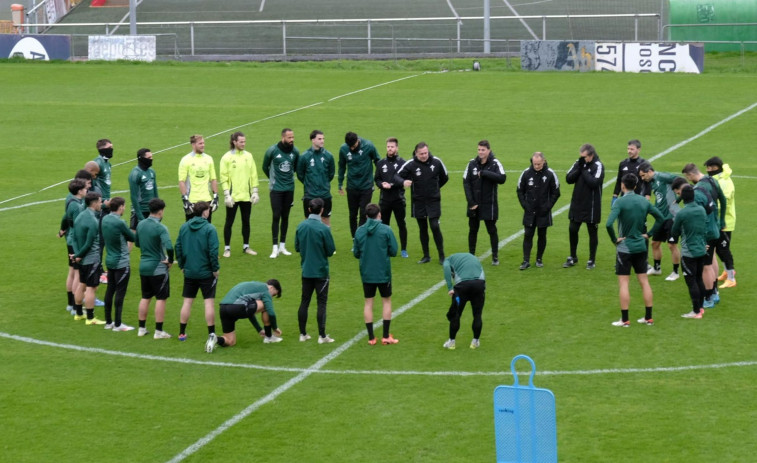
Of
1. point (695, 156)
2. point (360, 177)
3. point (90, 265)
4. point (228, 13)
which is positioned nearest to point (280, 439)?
point (90, 265)

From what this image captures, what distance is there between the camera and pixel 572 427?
12.3 metres

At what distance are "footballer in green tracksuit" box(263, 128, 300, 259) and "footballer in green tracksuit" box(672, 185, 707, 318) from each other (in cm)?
766

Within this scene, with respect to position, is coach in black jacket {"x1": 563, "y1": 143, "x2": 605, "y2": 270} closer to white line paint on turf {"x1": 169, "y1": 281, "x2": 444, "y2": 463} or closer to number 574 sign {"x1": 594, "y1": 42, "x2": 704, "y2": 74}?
white line paint on turf {"x1": 169, "y1": 281, "x2": 444, "y2": 463}

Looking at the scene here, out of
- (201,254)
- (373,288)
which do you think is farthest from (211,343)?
(373,288)

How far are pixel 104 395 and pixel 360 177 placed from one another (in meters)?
8.38

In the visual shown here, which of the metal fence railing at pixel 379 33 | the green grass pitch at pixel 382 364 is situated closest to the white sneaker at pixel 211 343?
the green grass pitch at pixel 382 364

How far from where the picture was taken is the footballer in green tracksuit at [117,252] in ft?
52.2

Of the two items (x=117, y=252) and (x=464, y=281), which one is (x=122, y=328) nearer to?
(x=117, y=252)

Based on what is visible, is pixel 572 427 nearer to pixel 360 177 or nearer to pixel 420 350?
pixel 420 350

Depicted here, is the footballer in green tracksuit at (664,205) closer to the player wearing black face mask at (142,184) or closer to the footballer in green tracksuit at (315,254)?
the footballer in green tracksuit at (315,254)

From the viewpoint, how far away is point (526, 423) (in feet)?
33.1

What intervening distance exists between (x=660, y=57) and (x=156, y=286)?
103 feet

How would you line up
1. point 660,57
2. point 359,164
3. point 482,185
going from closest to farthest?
point 482,185, point 359,164, point 660,57

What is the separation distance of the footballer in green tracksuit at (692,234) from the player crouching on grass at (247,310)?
608cm
